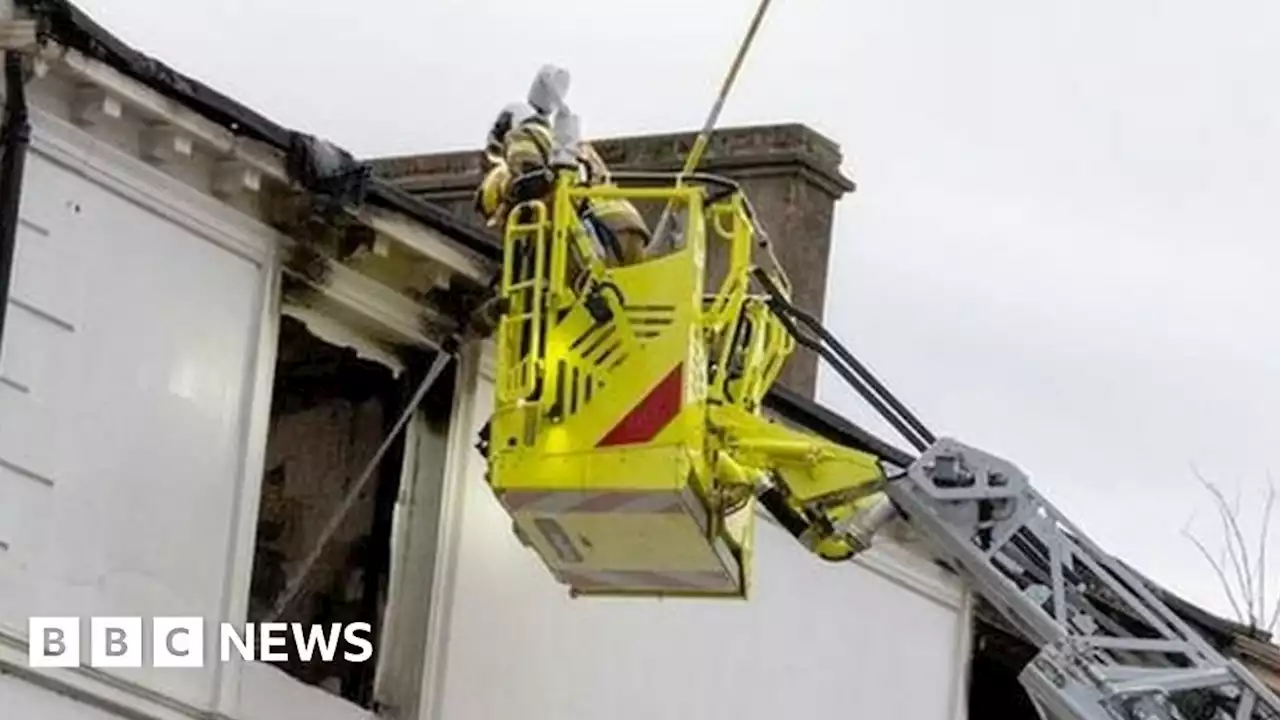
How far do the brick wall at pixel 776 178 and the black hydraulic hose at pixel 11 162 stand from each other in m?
6.93

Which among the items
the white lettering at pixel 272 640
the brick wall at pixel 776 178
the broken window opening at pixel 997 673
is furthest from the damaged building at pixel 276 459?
the brick wall at pixel 776 178

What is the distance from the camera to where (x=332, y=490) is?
1770 centimetres

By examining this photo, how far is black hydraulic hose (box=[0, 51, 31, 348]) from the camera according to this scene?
15359 millimetres

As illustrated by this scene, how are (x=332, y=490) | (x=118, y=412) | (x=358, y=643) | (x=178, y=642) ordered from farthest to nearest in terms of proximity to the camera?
(x=332, y=490) < (x=358, y=643) < (x=178, y=642) < (x=118, y=412)

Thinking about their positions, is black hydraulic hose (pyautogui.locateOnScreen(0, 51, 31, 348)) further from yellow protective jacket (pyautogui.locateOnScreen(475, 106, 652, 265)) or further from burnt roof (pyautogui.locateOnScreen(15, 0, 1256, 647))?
yellow protective jacket (pyautogui.locateOnScreen(475, 106, 652, 265))

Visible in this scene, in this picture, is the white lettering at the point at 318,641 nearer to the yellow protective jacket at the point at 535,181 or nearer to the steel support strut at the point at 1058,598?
the yellow protective jacket at the point at 535,181

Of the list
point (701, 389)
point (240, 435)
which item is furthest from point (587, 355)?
point (240, 435)

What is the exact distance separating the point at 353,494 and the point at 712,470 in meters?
2.41

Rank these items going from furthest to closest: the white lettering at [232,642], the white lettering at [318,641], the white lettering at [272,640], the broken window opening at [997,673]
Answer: the broken window opening at [997,673], the white lettering at [318,641], the white lettering at [272,640], the white lettering at [232,642]

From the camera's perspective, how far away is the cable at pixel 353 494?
17.0 meters

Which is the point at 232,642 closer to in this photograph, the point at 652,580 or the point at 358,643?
the point at 358,643

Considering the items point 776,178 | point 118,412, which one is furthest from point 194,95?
point 776,178

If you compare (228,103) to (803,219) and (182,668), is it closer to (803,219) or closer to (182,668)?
(182,668)

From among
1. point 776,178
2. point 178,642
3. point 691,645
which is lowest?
point 178,642
